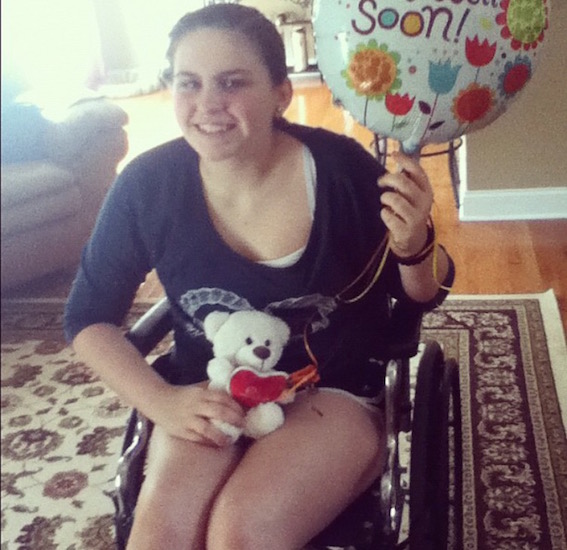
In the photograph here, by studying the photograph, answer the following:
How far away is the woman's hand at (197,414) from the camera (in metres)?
0.78

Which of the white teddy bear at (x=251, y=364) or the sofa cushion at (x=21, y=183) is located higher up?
the sofa cushion at (x=21, y=183)

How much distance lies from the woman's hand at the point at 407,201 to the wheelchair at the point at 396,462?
0.50ft

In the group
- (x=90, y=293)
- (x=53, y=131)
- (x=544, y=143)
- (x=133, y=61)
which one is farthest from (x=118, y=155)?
(x=133, y=61)

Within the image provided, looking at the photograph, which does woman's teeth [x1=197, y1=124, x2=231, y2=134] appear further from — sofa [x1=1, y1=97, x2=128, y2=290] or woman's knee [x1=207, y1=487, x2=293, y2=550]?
woman's knee [x1=207, y1=487, x2=293, y2=550]

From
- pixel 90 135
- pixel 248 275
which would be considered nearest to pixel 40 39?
pixel 248 275

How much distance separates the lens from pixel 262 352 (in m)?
0.81

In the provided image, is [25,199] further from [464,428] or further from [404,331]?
[464,428]

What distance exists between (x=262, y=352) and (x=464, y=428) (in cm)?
68

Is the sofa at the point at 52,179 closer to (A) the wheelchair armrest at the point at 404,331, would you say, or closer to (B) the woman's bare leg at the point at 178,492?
(B) the woman's bare leg at the point at 178,492

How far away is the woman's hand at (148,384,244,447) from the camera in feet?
2.55

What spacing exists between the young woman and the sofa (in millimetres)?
98

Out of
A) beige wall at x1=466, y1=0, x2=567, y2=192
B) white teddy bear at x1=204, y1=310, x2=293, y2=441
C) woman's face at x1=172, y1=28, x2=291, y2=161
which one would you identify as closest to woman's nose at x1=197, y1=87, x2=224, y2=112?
woman's face at x1=172, y1=28, x2=291, y2=161

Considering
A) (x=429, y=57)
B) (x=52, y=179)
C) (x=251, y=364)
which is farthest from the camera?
(x=52, y=179)

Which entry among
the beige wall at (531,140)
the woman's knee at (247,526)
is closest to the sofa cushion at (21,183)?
the woman's knee at (247,526)
